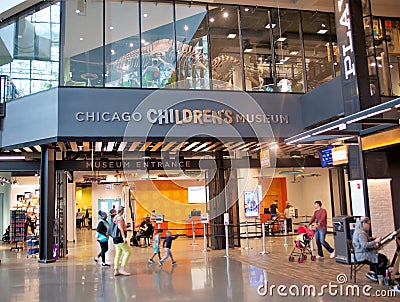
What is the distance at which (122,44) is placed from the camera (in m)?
11.6

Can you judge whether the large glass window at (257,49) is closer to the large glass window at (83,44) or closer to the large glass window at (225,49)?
the large glass window at (225,49)

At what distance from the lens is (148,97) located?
35.7 feet

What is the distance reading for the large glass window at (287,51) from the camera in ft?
40.7

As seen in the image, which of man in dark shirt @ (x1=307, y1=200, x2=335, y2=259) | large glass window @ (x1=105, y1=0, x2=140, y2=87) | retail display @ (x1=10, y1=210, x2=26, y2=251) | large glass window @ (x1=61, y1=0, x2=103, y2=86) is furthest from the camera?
retail display @ (x1=10, y1=210, x2=26, y2=251)

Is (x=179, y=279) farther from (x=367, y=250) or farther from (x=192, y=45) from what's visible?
(x=192, y=45)

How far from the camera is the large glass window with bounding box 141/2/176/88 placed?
11.4m

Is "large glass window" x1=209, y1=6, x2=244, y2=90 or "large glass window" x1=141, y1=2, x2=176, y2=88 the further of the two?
"large glass window" x1=209, y1=6, x2=244, y2=90

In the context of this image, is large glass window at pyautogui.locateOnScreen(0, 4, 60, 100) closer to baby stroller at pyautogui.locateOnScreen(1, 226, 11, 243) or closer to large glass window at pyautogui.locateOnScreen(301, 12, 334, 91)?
large glass window at pyautogui.locateOnScreen(301, 12, 334, 91)

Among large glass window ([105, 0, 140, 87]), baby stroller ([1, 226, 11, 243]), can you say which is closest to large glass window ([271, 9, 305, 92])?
large glass window ([105, 0, 140, 87])

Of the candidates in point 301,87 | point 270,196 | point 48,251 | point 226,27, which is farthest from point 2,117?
point 270,196

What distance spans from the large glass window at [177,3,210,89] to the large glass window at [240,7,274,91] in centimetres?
137

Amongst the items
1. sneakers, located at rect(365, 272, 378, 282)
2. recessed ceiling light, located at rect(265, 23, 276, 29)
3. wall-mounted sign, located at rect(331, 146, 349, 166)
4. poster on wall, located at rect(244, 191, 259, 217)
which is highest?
recessed ceiling light, located at rect(265, 23, 276, 29)

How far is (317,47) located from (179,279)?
10.8 m

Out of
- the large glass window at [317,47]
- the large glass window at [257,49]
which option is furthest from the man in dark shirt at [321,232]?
the large glass window at [317,47]
